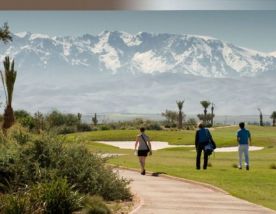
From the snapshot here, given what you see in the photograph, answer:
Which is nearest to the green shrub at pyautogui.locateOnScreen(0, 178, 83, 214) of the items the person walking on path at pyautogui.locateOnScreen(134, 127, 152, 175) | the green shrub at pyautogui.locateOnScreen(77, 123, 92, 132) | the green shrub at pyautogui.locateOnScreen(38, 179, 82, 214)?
the green shrub at pyautogui.locateOnScreen(38, 179, 82, 214)

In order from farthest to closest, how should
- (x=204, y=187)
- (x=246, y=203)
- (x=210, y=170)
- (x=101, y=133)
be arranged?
(x=101, y=133) → (x=210, y=170) → (x=204, y=187) → (x=246, y=203)

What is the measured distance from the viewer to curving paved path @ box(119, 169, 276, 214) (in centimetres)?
1326

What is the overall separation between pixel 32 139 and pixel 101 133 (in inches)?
1899

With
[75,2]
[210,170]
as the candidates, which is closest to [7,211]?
[75,2]

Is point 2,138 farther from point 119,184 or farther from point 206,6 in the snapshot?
point 206,6

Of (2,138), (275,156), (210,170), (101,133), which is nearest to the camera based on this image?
(2,138)

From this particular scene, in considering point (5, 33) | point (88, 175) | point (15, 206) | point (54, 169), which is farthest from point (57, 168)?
point (5, 33)

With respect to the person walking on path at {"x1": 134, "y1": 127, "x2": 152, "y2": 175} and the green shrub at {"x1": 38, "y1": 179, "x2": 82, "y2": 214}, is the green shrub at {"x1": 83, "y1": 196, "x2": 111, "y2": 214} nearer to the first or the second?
the green shrub at {"x1": 38, "y1": 179, "x2": 82, "y2": 214}

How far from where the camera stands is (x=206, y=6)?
5.36 m

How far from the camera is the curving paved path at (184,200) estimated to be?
1326 centimetres

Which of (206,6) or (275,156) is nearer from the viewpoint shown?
(206,6)

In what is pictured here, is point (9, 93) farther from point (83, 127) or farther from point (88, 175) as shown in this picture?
point (83, 127)

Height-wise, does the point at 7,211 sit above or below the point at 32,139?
below

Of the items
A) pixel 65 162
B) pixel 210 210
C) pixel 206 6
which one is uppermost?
pixel 206 6
